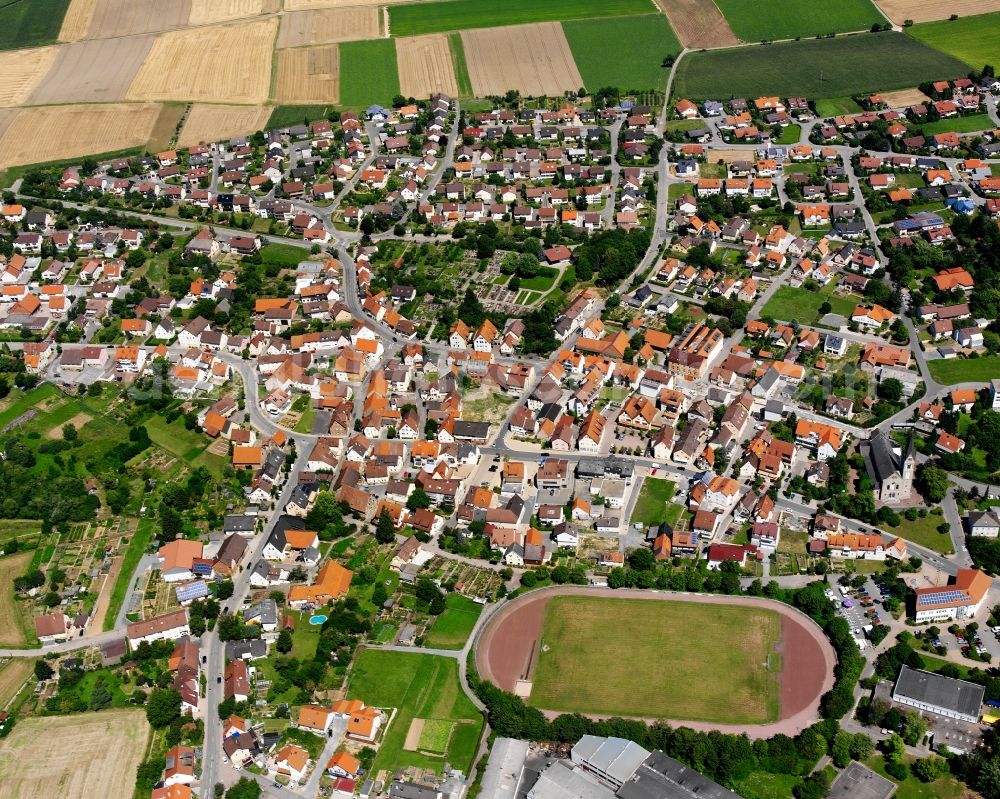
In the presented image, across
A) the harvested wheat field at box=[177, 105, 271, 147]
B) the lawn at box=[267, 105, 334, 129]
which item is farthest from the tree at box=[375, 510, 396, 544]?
the lawn at box=[267, 105, 334, 129]

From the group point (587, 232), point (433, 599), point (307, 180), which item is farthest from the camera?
point (307, 180)

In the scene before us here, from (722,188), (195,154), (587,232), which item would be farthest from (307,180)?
(722,188)

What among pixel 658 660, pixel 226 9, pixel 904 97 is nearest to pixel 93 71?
pixel 226 9

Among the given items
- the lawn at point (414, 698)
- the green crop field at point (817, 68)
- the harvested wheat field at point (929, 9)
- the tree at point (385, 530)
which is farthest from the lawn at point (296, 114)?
the lawn at point (414, 698)

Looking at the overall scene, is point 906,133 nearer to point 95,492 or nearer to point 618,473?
point 618,473

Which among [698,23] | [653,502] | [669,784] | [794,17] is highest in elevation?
[669,784]

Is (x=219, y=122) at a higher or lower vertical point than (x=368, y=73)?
lower

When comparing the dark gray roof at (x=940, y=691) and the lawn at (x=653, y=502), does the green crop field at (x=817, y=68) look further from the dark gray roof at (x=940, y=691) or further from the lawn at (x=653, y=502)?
the dark gray roof at (x=940, y=691)

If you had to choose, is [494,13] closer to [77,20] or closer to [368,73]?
[368,73]
